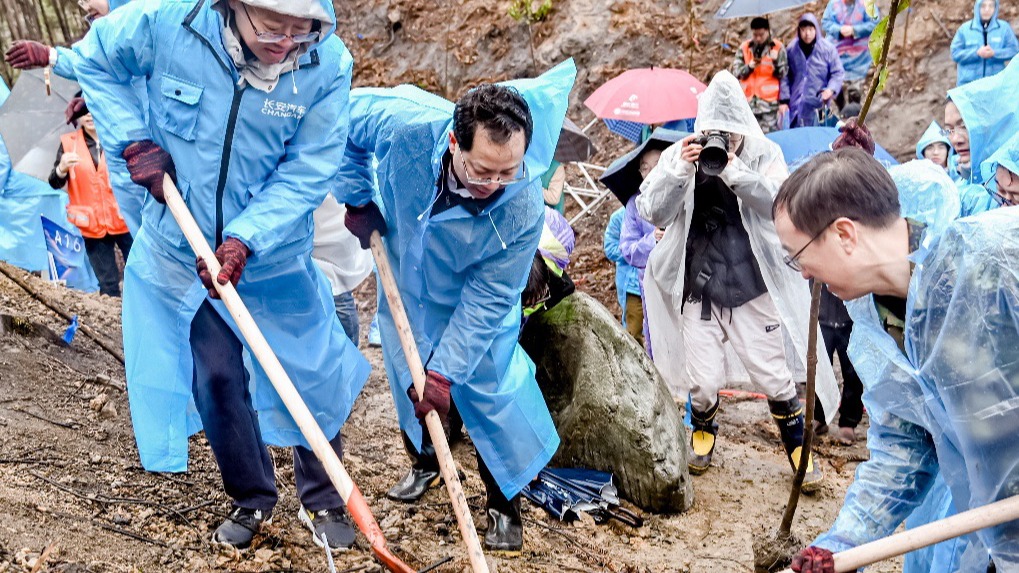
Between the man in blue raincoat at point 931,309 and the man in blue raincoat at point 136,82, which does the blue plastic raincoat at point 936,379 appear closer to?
the man in blue raincoat at point 931,309

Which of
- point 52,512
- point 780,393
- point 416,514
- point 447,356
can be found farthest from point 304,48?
point 780,393

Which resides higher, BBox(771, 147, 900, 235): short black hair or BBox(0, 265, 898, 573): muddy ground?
BBox(771, 147, 900, 235): short black hair

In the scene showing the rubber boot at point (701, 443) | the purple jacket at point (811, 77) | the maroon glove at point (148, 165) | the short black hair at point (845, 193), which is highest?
the short black hair at point (845, 193)

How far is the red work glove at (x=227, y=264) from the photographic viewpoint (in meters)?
3.02

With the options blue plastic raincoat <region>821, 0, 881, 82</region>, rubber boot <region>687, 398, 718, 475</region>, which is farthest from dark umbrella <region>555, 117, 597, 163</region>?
blue plastic raincoat <region>821, 0, 881, 82</region>

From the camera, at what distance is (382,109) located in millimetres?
3867

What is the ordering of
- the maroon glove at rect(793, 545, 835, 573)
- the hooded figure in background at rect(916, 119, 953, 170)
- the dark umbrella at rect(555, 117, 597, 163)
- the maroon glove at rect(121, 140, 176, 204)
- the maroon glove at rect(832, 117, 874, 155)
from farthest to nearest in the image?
the dark umbrella at rect(555, 117, 597, 163)
the hooded figure in background at rect(916, 119, 953, 170)
the maroon glove at rect(832, 117, 874, 155)
the maroon glove at rect(121, 140, 176, 204)
the maroon glove at rect(793, 545, 835, 573)

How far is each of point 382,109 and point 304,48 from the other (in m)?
0.66

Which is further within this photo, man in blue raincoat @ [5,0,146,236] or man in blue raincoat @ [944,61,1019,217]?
man in blue raincoat @ [944,61,1019,217]

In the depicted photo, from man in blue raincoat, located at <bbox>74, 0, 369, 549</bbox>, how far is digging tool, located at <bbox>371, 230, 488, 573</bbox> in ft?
0.85

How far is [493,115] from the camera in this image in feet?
10.5

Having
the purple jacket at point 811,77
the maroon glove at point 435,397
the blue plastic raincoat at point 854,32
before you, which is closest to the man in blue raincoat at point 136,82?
the maroon glove at point 435,397

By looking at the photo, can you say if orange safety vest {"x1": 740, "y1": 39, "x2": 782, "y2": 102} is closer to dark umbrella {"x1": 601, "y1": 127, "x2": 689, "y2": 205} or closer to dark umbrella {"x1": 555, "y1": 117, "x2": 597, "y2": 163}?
dark umbrella {"x1": 555, "y1": 117, "x2": 597, "y2": 163}

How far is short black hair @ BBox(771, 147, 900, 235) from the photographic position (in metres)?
2.18
